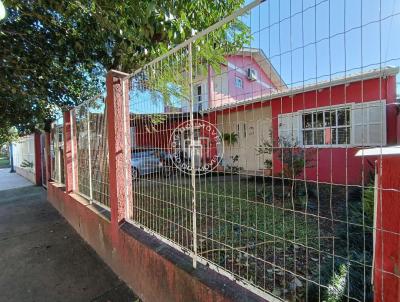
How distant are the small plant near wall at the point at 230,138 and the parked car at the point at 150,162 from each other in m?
0.78

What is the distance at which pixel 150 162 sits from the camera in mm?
3223

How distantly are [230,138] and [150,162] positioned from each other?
1.37m

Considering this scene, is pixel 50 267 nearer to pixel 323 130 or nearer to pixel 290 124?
pixel 290 124

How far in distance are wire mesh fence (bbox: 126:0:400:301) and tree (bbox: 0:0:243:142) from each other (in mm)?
601

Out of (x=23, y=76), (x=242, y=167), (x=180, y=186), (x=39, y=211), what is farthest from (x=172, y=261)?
(x=39, y=211)

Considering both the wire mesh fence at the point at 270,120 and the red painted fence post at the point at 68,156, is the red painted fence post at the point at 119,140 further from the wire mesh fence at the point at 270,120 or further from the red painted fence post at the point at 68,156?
the red painted fence post at the point at 68,156

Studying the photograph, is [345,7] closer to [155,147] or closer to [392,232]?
[392,232]

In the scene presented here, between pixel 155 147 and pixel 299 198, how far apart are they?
3.23m

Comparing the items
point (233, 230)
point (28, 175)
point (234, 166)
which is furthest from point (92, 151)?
point (28, 175)

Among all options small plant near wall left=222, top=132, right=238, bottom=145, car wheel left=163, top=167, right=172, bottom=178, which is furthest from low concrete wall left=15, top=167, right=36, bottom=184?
small plant near wall left=222, top=132, right=238, bottom=145

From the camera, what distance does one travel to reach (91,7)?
12.5 ft

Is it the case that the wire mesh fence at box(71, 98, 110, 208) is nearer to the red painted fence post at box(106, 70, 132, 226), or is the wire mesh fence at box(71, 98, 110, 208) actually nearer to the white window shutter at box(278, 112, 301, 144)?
the red painted fence post at box(106, 70, 132, 226)

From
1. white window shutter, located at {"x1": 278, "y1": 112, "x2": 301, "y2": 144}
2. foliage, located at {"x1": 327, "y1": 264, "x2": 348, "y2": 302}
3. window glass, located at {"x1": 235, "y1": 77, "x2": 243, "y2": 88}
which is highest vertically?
window glass, located at {"x1": 235, "y1": 77, "x2": 243, "y2": 88}

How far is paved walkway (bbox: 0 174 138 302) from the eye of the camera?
3354mm
